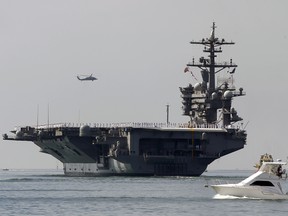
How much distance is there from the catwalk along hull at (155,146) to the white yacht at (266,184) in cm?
4424

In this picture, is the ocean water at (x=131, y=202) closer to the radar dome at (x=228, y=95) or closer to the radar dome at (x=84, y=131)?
the radar dome at (x=84, y=131)

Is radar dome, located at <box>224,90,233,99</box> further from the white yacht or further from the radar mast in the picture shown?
the white yacht

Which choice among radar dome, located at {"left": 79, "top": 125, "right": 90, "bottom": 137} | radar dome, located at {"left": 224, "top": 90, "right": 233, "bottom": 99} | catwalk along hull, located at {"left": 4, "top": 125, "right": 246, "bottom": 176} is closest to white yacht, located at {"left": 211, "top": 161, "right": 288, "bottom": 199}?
catwalk along hull, located at {"left": 4, "top": 125, "right": 246, "bottom": 176}

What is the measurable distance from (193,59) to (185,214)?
229ft

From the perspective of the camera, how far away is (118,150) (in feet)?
372

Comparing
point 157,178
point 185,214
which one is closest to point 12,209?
point 185,214

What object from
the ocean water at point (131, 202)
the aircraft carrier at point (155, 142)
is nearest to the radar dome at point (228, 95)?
the aircraft carrier at point (155, 142)

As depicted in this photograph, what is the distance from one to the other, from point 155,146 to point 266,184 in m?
48.0

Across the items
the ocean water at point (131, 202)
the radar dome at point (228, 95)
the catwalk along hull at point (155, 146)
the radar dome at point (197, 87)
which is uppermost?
the radar dome at point (197, 87)

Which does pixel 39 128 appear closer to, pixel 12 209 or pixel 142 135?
pixel 142 135

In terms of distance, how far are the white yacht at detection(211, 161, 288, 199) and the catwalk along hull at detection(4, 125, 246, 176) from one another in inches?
1742

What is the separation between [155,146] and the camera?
115 metres

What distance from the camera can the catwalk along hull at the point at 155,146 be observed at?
113 m

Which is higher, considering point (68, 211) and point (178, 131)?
point (178, 131)
